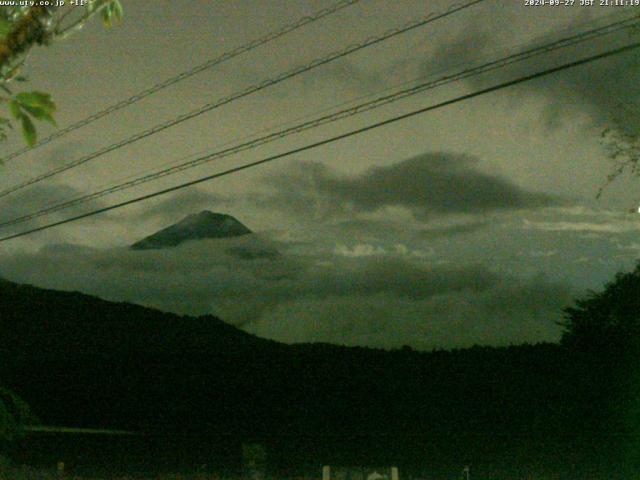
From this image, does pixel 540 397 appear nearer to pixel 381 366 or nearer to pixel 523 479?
pixel 523 479

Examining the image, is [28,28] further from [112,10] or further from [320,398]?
[320,398]

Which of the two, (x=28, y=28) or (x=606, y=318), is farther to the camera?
(x=606, y=318)

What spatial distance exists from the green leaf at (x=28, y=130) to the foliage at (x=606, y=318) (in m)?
13.7

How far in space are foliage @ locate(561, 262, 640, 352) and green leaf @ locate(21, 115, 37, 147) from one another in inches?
541

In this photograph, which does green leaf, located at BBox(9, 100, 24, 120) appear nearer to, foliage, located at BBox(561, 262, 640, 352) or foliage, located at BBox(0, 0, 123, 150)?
foliage, located at BBox(0, 0, 123, 150)

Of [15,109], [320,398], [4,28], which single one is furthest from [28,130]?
[320,398]

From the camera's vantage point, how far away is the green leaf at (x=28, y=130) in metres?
3.13

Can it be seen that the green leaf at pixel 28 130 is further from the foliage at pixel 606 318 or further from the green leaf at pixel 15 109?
the foliage at pixel 606 318

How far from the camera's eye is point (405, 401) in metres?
15.4

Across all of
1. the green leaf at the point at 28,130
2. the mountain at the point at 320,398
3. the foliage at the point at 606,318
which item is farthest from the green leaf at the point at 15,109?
the foliage at the point at 606,318

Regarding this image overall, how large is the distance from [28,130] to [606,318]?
51.6 ft

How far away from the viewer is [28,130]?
3129 millimetres

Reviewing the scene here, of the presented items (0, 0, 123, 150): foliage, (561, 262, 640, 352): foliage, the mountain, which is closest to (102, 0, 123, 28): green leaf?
(0, 0, 123, 150): foliage

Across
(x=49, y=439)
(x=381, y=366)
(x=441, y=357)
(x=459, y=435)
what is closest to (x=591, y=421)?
(x=459, y=435)
